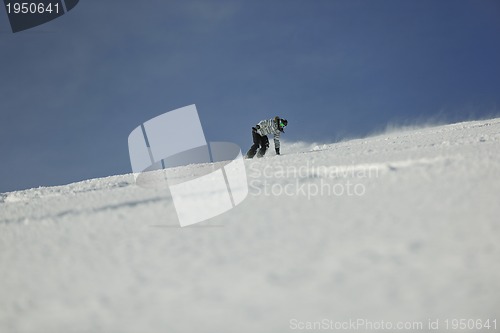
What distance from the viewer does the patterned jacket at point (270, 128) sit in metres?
→ 8.12

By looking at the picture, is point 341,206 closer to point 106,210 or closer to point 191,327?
point 191,327

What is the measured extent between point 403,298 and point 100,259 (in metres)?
0.83

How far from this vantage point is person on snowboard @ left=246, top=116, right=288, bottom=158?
26.6 feet

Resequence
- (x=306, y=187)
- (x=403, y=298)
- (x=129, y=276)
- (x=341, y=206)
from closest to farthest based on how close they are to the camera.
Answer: (x=403, y=298) < (x=129, y=276) < (x=341, y=206) < (x=306, y=187)

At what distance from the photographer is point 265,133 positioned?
8.27m

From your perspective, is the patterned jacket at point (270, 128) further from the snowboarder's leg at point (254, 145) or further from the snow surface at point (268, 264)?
the snow surface at point (268, 264)

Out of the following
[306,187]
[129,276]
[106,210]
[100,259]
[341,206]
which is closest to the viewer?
[129,276]

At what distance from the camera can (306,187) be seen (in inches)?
62.9

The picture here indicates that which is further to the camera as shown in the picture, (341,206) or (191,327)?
(341,206)

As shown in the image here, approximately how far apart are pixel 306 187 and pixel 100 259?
3.06 feet

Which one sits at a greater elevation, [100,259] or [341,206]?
[341,206]

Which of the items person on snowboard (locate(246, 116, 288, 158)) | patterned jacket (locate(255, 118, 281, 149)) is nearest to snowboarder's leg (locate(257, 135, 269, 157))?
person on snowboard (locate(246, 116, 288, 158))

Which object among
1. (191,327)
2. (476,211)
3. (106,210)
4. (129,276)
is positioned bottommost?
(191,327)

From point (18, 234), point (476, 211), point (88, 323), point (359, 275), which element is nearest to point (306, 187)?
point (476, 211)
